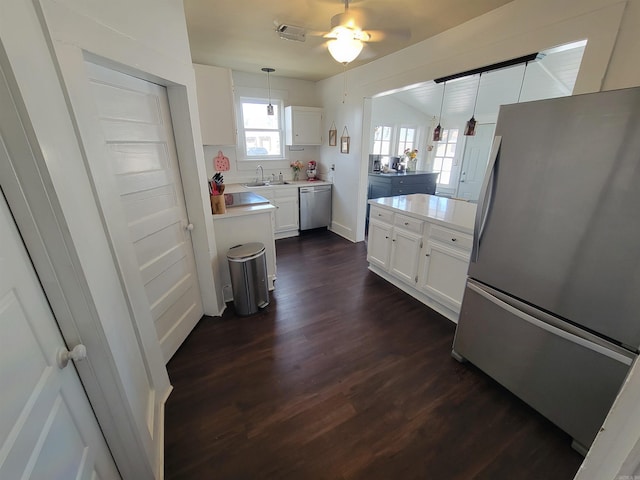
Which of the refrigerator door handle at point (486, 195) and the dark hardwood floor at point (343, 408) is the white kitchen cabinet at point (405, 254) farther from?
the refrigerator door handle at point (486, 195)

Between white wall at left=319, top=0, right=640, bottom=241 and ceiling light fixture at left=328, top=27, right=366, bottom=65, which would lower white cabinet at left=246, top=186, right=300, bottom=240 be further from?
ceiling light fixture at left=328, top=27, right=366, bottom=65

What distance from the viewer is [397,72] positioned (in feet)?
10.2

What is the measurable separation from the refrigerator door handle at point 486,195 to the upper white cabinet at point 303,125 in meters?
3.57

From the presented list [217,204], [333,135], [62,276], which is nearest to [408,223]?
[217,204]

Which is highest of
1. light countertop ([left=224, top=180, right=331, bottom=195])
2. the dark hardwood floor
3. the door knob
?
light countertop ([left=224, top=180, right=331, bottom=195])

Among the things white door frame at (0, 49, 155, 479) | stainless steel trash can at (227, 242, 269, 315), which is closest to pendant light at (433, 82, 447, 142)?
stainless steel trash can at (227, 242, 269, 315)

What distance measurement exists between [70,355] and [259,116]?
4.51 meters

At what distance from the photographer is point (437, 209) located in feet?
8.71

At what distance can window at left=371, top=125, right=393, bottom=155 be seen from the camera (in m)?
6.21

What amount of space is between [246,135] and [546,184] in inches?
168

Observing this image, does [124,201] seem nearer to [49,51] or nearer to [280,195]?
[49,51]

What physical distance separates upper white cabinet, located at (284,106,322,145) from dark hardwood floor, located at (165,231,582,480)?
3.25 metres

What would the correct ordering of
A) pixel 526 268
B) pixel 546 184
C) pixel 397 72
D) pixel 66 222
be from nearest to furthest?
pixel 66 222 < pixel 546 184 < pixel 526 268 < pixel 397 72

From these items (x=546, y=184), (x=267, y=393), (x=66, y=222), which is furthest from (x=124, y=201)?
(x=546, y=184)
